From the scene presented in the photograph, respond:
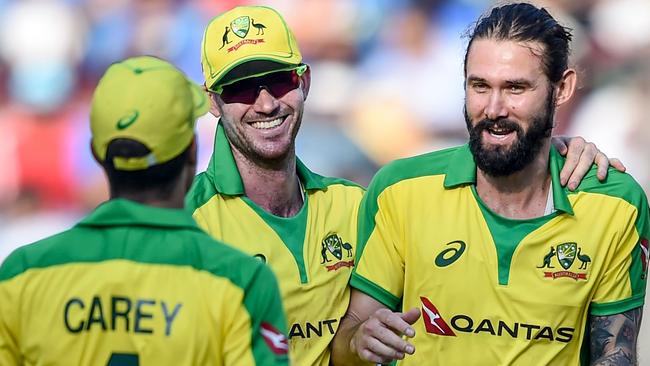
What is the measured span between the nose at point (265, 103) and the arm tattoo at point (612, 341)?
1.37 m

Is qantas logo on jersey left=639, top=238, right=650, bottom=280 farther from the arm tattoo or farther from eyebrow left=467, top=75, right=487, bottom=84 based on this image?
eyebrow left=467, top=75, right=487, bottom=84

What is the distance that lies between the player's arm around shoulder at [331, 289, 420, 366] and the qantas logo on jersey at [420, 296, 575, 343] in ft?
0.65

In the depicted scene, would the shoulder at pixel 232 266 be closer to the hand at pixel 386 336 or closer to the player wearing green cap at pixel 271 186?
the hand at pixel 386 336

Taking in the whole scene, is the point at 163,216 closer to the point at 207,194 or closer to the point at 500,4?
the point at 207,194

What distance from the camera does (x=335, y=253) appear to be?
169 inches

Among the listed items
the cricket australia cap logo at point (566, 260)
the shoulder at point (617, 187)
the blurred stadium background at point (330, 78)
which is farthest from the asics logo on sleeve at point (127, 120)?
the blurred stadium background at point (330, 78)

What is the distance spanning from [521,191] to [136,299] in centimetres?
174

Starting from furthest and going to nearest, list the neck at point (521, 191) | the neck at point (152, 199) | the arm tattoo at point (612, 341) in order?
the neck at point (521, 191)
the arm tattoo at point (612, 341)
the neck at point (152, 199)

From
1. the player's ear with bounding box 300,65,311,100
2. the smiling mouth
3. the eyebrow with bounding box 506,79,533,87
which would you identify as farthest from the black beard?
the player's ear with bounding box 300,65,311,100

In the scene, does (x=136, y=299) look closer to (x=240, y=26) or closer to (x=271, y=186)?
(x=271, y=186)

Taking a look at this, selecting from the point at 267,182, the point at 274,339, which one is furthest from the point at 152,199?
the point at 267,182

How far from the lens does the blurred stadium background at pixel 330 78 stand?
813cm

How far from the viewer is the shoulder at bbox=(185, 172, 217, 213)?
416 cm

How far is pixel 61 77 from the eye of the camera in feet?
27.0
